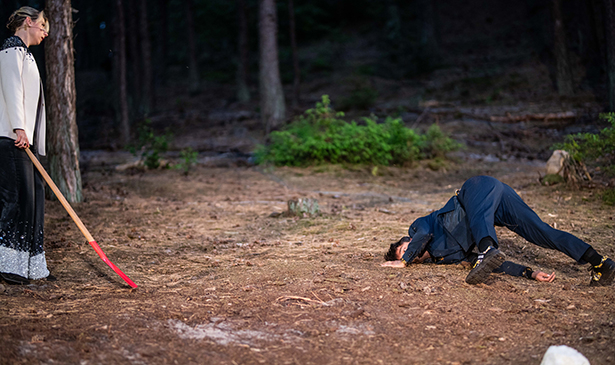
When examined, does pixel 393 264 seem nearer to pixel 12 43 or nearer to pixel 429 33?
pixel 12 43

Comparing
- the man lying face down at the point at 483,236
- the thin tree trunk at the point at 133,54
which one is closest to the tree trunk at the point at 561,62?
the man lying face down at the point at 483,236

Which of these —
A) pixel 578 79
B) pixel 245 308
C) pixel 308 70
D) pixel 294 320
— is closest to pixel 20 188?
pixel 245 308

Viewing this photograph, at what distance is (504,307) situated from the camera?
395 cm

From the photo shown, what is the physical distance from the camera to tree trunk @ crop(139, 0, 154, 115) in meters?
21.8

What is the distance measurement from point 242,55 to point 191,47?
4.38m

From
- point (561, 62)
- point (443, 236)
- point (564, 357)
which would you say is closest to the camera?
point (564, 357)

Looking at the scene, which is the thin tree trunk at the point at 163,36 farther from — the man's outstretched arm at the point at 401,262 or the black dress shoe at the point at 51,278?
the man's outstretched arm at the point at 401,262

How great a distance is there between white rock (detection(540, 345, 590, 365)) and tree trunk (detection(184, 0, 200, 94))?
1010 inches

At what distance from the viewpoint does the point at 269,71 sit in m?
16.2

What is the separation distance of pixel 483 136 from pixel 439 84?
790 cm

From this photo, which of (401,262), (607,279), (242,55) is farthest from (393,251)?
(242,55)

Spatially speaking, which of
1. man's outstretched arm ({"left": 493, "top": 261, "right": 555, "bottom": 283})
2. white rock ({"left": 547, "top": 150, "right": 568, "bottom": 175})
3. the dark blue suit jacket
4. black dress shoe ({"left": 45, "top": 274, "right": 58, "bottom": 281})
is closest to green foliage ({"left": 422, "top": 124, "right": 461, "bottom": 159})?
white rock ({"left": 547, "top": 150, "right": 568, "bottom": 175})

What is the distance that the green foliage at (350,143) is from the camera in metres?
12.1

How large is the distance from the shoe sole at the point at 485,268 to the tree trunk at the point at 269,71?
12269 mm
